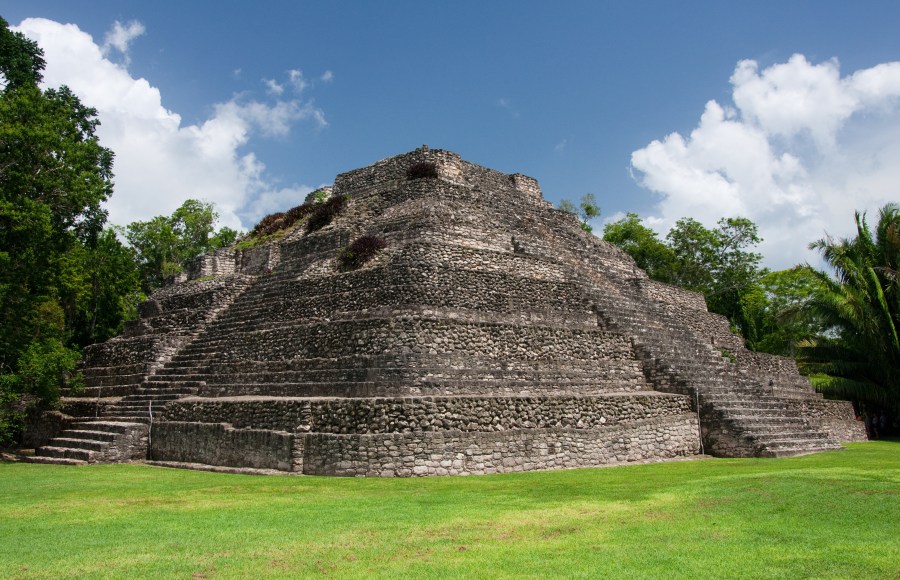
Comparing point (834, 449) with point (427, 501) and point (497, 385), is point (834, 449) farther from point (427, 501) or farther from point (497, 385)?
point (427, 501)

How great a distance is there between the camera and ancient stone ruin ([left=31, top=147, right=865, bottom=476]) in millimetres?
14102

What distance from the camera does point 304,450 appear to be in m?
13.9

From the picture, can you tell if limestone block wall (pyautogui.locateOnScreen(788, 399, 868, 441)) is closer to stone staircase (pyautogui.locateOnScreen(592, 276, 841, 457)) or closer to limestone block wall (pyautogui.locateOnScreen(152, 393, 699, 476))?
stone staircase (pyautogui.locateOnScreen(592, 276, 841, 457))

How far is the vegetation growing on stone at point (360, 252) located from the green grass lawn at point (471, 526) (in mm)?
8004

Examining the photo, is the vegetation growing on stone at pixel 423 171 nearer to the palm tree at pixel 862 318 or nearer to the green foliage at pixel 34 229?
the green foliage at pixel 34 229

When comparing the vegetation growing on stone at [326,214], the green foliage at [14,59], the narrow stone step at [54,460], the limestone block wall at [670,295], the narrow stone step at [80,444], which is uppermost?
the green foliage at [14,59]

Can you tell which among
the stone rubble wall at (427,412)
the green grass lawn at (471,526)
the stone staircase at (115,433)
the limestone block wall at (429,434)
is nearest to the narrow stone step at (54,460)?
the stone staircase at (115,433)

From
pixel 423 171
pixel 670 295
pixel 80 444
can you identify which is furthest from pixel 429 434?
pixel 670 295

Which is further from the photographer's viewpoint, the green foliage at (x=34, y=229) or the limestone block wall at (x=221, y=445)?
Answer: the green foliage at (x=34, y=229)

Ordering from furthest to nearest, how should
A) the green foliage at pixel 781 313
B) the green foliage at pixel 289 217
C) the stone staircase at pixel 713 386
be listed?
the green foliage at pixel 781 313 → the green foliage at pixel 289 217 → the stone staircase at pixel 713 386

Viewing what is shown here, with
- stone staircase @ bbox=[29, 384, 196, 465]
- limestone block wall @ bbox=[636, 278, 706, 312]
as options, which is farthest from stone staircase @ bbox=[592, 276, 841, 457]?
stone staircase @ bbox=[29, 384, 196, 465]

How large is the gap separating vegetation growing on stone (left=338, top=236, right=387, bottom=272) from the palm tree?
18.4 meters

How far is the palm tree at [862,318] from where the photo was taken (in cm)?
2602

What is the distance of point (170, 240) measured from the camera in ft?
143
